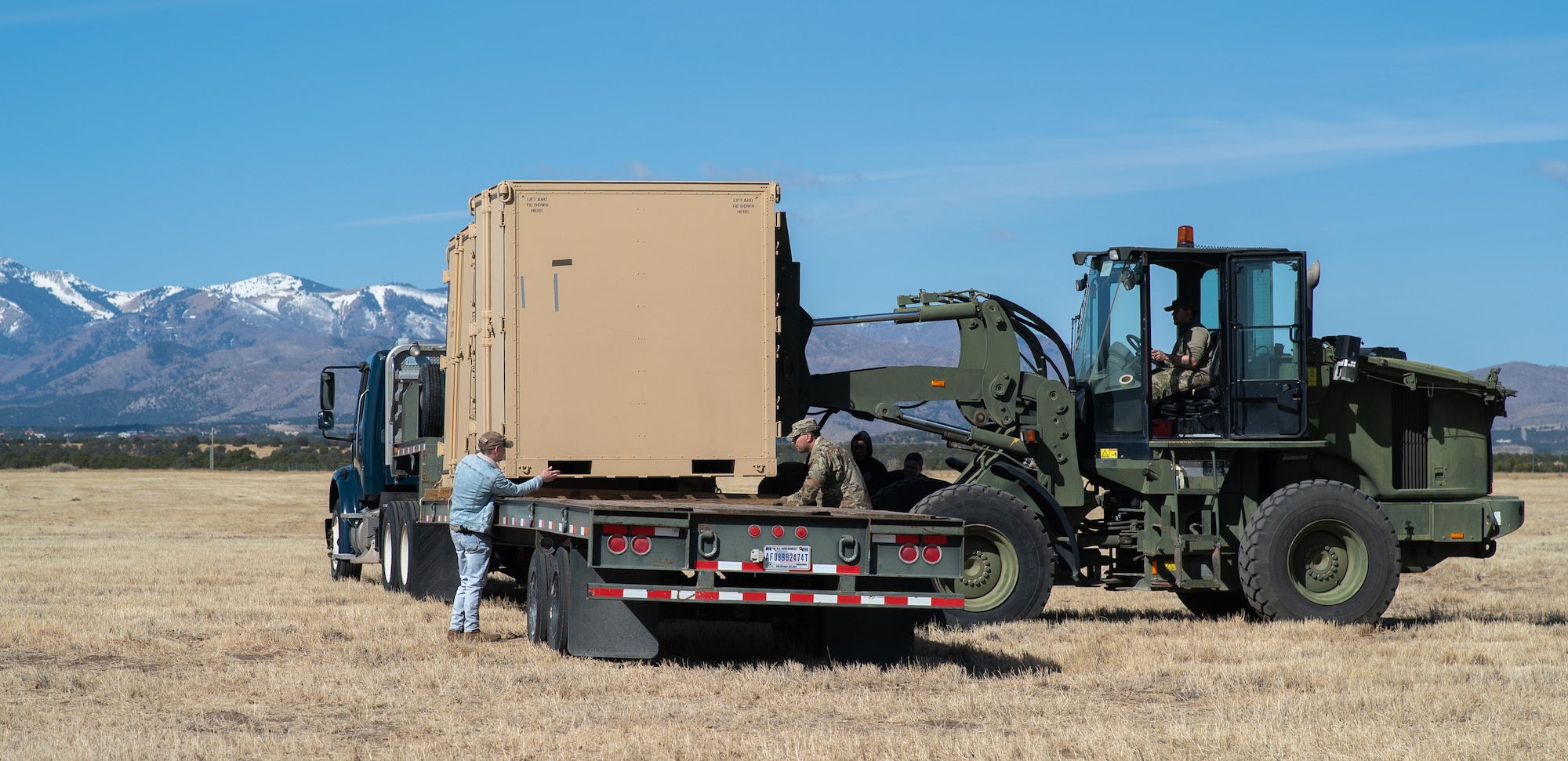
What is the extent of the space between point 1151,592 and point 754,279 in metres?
8.35

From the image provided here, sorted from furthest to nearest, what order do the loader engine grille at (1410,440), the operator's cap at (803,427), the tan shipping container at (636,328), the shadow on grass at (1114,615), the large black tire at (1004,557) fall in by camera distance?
1. the loader engine grille at (1410,440)
2. the shadow on grass at (1114,615)
3. the large black tire at (1004,557)
4. the tan shipping container at (636,328)
5. the operator's cap at (803,427)

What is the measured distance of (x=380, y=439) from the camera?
1930cm

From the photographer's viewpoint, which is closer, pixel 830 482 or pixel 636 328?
pixel 830 482

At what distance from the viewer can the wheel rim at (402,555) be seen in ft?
55.3

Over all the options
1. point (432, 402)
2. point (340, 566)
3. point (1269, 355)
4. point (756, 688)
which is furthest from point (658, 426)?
point (340, 566)

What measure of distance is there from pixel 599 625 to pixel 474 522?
6.92ft

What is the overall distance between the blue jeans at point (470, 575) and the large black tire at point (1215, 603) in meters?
6.64

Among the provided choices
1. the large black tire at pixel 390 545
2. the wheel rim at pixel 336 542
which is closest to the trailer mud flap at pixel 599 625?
the large black tire at pixel 390 545

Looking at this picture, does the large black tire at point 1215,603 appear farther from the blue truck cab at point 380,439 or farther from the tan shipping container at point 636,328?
the blue truck cab at point 380,439

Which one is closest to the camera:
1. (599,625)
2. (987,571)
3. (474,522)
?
(599,625)

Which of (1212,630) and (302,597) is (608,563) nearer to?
(1212,630)

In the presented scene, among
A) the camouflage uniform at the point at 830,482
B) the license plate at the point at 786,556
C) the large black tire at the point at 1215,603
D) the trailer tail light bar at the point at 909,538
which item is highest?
the camouflage uniform at the point at 830,482

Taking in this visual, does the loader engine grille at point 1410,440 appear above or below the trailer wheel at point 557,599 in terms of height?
above

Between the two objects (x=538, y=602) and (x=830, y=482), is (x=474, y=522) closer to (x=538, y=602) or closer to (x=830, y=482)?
(x=538, y=602)
